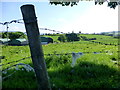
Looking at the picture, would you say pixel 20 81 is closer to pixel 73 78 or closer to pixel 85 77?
pixel 73 78

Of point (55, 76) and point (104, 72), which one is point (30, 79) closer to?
point (55, 76)

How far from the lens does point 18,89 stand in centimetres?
396

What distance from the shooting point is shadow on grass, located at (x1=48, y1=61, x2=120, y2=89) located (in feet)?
13.6

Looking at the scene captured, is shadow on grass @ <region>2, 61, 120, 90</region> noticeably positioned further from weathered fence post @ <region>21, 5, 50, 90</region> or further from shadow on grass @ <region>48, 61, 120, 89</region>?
weathered fence post @ <region>21, 5, 50, 90</region>

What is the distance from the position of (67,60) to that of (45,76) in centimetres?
306

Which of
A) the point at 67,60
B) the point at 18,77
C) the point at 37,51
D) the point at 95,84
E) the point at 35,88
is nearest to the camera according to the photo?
the point at 37,51

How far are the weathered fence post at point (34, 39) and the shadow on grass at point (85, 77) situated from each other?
102 cm

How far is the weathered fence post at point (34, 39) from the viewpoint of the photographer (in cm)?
296

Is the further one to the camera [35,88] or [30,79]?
[30,79]

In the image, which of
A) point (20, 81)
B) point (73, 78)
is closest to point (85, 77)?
point (73, 78)

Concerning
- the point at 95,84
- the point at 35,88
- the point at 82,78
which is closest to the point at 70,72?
the point at 82,78

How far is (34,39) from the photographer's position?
3.01m

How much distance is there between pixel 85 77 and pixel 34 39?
2.35 m

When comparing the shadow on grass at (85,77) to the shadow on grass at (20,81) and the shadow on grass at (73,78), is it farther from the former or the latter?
the shadow on grass at (20,81)
